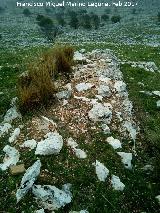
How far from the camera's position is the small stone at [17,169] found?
19.0 feet

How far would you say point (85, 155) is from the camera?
6211 mm

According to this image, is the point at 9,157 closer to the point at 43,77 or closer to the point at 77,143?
the point at 77,143

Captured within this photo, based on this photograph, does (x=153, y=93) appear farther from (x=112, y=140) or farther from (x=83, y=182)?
(x=83, y=182)

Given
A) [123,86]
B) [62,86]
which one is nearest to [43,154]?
[62,86]

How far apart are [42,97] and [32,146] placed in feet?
4.51

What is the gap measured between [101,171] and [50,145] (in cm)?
94

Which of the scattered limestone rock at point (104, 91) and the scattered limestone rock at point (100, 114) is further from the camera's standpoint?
the scattered limestone rock at point (104, 91)

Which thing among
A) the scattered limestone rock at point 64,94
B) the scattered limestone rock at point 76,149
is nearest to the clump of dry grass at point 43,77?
the scattered limestone rock at point 64,94

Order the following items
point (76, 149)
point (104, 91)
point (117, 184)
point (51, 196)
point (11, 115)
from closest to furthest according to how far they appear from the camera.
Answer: point (51, 196), point (117, 184), point (76, 149), point (11, 115), point (104, 91)

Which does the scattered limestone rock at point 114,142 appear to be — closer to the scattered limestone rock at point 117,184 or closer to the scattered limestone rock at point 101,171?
the scattered limestone rock at point 101,171

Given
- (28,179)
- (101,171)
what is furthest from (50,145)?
(101,171)

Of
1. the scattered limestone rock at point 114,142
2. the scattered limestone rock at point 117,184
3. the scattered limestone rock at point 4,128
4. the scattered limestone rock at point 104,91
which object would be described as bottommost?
the scattered limestone rock at point 117,184

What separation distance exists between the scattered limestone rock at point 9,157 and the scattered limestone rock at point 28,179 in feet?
1.37

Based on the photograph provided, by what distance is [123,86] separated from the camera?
8758 millimetres
